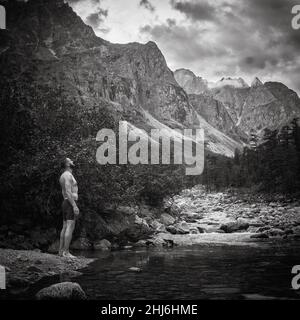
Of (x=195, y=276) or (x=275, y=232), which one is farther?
(x=275, y=232)

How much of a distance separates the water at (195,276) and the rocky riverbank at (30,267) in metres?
0.58

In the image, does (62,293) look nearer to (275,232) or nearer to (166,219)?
(275,232)

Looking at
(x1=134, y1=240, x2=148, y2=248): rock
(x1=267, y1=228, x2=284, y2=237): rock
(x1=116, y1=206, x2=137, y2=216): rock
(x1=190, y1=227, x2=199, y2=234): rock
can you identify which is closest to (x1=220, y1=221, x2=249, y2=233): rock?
(x1=190, y1=227, x2=199, y2=234): rock

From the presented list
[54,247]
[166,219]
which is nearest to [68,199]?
[54,247]

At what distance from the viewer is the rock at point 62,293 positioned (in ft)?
24.8

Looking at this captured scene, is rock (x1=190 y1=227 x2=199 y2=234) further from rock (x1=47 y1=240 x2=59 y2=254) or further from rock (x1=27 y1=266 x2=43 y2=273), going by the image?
rock (x1=27 y1=266 x2=43 y2=273)

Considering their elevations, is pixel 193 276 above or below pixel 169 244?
above

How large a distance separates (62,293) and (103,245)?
12.0m

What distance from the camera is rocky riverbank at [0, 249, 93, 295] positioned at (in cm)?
923

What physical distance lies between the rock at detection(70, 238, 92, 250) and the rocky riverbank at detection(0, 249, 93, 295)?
19.1 ft

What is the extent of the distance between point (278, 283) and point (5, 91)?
51.7 feet

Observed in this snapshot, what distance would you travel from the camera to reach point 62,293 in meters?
7.62

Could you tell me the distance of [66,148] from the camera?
18875 millimetres
